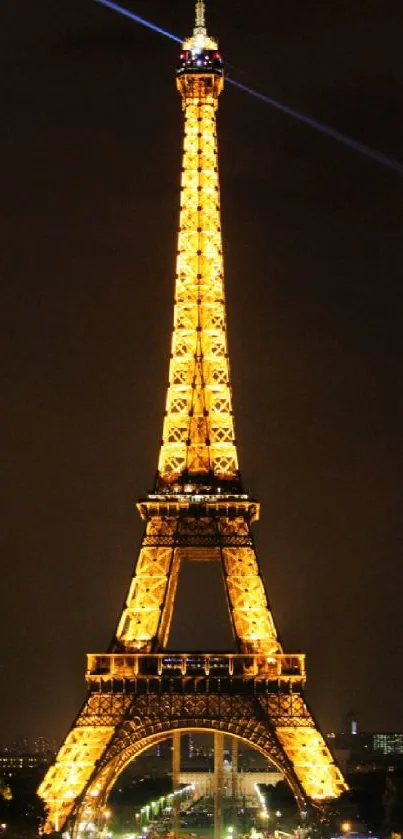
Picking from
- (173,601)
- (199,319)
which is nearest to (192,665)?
(173,601)

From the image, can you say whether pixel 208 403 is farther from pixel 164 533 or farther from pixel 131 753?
pixel 131 753

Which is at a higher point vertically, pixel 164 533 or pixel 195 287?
pixel 195 287

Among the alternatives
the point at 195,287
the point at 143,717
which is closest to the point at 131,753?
the point at 143,717

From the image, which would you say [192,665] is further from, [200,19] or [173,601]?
[200,19]

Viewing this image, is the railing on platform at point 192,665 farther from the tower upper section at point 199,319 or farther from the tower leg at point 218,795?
the tower upper section at point 199,319

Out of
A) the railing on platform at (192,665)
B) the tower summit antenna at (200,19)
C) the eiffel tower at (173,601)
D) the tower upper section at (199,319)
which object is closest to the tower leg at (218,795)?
the railing on platform at (192,665)

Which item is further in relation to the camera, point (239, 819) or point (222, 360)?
point (239, 819)

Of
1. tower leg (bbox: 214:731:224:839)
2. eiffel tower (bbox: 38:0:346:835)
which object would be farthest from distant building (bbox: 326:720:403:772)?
eiffel tower (bbox: 38:0:346:835)
